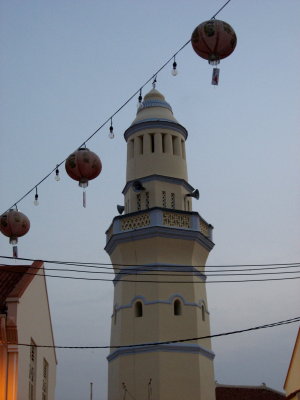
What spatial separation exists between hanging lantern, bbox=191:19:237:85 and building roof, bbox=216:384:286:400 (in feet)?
73.1

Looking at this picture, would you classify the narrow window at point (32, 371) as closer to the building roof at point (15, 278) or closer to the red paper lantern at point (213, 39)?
the building roof at point (15, 278)

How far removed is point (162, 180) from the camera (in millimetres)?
27062

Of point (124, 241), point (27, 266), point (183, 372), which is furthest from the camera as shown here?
point (124, 241)

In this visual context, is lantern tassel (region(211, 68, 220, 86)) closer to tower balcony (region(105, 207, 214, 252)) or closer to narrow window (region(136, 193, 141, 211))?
tower balcony (region(105, 207, 214, 252))

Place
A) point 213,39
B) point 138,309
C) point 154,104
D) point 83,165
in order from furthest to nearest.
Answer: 1. point 154,104
2. point 138,309
3. point 83,165
4. point 213,39

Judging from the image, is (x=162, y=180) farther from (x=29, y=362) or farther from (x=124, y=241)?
(x=29, y=362)

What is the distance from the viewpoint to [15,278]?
19.1 m

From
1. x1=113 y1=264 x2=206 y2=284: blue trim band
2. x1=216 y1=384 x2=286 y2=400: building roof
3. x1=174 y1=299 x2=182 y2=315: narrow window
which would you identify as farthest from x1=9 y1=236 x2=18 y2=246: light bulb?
x1=216 y1=384 x2=286 y2=400: building roof

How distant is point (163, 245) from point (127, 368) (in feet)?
14.0

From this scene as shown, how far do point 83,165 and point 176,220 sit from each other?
29.7 ft

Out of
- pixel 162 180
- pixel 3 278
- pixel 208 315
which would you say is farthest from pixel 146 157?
pixel 3 278

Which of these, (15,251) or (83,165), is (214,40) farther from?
→ (15,251)

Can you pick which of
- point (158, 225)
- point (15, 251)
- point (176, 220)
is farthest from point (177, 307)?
point (15, 251)

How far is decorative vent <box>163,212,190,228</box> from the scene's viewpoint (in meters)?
25.7
